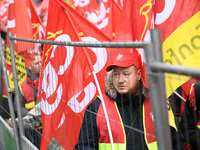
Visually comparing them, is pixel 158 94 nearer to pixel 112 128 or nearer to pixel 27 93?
pixel 112 128

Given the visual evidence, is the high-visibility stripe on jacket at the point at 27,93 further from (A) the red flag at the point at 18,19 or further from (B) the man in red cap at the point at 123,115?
(B) the man in red cap at the point at 123,115

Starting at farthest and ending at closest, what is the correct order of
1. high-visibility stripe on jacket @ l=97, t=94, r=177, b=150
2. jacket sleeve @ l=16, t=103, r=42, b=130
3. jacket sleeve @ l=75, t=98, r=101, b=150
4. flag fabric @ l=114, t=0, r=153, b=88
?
jacket sleeve @ l=16, t=103, r=42, b=130
flag fabric @ l=114, t=0, r=153, b=88
jacket sleeve @ l=75, t=98, r=101, b=150
high-visibility stripe on jacket @ l=97, t=94, r=177, b=150

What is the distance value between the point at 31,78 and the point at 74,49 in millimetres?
1102

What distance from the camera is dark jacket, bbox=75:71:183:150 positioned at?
214cm

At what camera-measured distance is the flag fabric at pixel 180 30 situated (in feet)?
9.34

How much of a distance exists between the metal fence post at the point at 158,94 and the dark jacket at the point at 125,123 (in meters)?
0.41

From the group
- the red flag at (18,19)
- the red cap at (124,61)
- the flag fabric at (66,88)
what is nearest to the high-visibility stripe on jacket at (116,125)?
the flag fabric at (66,88)

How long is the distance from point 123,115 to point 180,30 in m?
1.13

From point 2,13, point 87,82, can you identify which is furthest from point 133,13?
point 2,13

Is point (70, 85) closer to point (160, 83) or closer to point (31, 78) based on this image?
point (31, 78)

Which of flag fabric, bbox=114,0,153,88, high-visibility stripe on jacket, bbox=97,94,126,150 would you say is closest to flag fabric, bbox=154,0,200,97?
flag fabric, bbox=114,0,153,88

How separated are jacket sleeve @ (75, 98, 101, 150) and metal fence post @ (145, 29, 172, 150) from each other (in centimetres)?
114

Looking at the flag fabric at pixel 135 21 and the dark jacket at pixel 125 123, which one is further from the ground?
the flag fabric at pixel 135 21

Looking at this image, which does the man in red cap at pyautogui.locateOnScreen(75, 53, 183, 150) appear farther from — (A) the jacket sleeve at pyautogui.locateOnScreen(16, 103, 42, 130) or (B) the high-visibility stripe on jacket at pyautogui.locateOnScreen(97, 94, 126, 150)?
(A) the jacket sleeve at pyautogui.locateOnScreen(16, 103, 42, 130)
